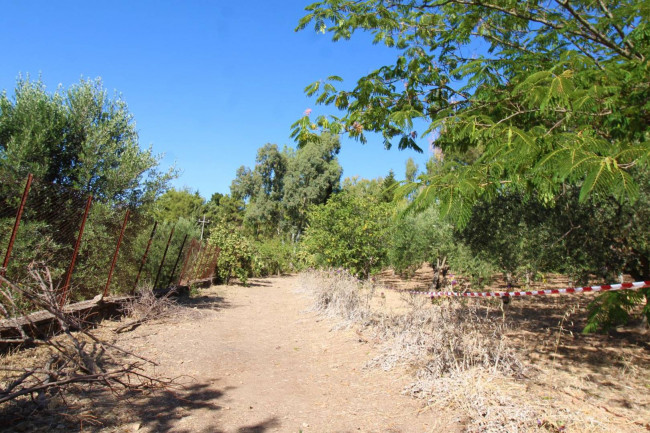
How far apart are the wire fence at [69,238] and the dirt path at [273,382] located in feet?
4.20

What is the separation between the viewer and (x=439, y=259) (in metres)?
16.2

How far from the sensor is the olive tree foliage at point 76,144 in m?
5.87

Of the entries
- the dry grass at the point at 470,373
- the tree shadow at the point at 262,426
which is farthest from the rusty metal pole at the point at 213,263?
the tree shadow at the point at 262,426

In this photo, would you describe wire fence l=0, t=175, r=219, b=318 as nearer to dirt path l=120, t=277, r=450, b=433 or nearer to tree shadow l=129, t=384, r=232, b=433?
dirt path l=120, t=277, r=450, b=433

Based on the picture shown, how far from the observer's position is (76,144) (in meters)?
6.92

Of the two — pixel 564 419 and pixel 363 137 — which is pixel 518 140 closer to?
pixel 564 419

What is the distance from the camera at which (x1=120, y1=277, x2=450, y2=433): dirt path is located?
3.53 m

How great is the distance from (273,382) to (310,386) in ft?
1.49

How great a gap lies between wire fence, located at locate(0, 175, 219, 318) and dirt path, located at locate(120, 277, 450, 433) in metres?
1.28

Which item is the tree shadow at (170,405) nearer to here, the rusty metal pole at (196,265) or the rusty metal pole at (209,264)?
the rusty metal pole at (196,265)

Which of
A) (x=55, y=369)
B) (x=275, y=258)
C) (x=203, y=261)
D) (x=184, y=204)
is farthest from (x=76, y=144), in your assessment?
(x=184, y=204)

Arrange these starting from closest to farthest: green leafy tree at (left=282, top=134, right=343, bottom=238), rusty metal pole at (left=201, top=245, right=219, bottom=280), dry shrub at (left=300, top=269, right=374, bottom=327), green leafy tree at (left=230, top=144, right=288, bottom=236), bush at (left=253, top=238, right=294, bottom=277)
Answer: dry shrub at (left=300, top=269, right=374, bottom=327)
rusty metal pole at (left=201, top=245, right=219, bottom=280)
bush at (left=253, top=238, right=294, bottom=277)
green leafy tree at (left=282, top=134, right=343, bottom=238)
green leafy tree at (left=230, top=144, right=288, bottom=236)

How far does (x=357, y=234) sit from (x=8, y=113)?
952 centimetres

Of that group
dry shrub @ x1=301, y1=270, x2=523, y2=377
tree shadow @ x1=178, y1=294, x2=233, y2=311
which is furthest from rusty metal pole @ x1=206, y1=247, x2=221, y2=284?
dry shrub @ x1=301, y1=270, x2=523, y2=377
